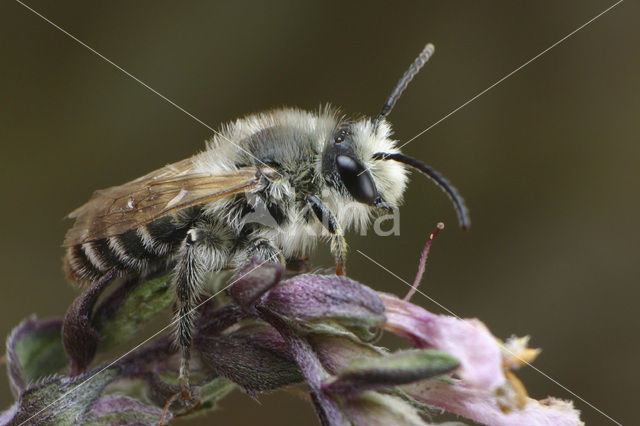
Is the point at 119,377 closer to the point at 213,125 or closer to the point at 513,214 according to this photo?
the point at 213,125

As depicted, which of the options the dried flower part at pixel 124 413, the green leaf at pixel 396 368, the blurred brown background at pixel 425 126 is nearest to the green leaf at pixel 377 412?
the green leaf at pixel 396 368

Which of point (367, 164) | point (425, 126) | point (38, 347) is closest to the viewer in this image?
point (367, 164)

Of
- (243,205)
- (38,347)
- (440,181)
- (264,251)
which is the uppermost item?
(440,181)

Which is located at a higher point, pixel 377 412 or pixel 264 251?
pixel 264 251

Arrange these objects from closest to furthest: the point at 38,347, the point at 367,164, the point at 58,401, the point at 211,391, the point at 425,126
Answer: the point at 58,401
the point at 211,391
the point at 367,164
the point at 38,347
the point at 425,126

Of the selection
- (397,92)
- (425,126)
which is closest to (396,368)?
(397,92)

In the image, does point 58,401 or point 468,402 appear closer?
point 468,402

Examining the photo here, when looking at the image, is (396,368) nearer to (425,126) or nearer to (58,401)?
(58,401)
